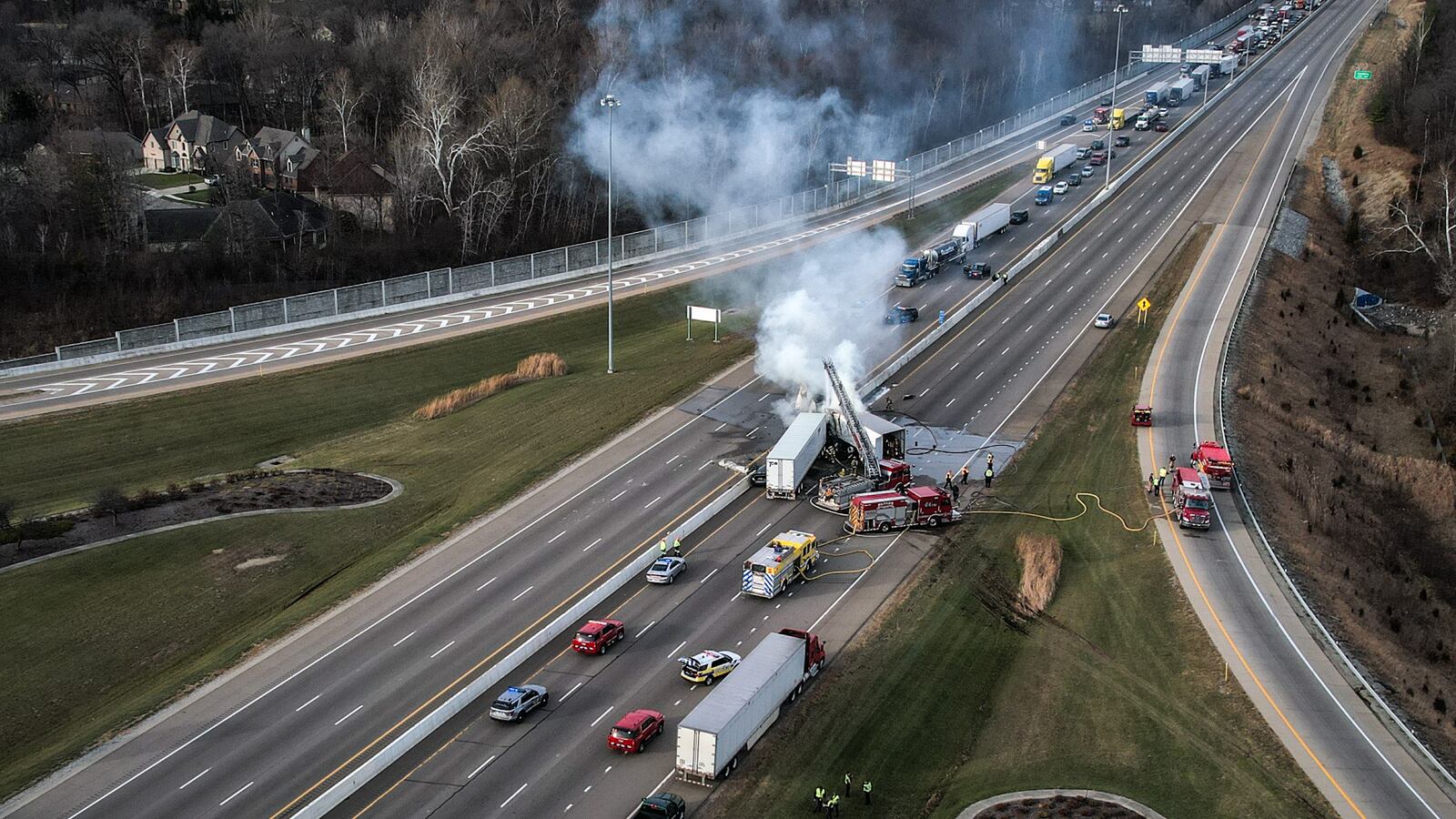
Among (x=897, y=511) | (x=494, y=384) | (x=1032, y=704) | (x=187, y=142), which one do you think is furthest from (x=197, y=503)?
(x=187, y=142)

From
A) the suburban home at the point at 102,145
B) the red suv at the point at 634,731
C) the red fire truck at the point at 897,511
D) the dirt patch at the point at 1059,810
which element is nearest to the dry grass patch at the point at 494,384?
the red fire truck at the point at 897,511

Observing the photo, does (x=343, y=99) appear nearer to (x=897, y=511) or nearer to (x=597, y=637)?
Answer: (x=897, y=511)

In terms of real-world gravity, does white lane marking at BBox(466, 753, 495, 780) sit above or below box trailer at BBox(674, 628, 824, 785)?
below

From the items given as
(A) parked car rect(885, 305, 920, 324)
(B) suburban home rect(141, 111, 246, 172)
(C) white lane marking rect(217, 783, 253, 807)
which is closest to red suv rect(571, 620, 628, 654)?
(C) white lane marking rect(217, 783, 253, 807)

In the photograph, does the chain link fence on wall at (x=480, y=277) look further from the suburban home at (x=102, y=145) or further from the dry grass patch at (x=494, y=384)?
the suburban home at (x=102, y=145)

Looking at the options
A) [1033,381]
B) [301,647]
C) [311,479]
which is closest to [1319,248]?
[1033,381]

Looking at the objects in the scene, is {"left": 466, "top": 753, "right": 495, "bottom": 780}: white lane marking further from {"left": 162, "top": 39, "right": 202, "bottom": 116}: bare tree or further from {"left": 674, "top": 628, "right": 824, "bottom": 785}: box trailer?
{"left": 162, "top": 39, "right": 202, "bottom": 116}: bare tree
